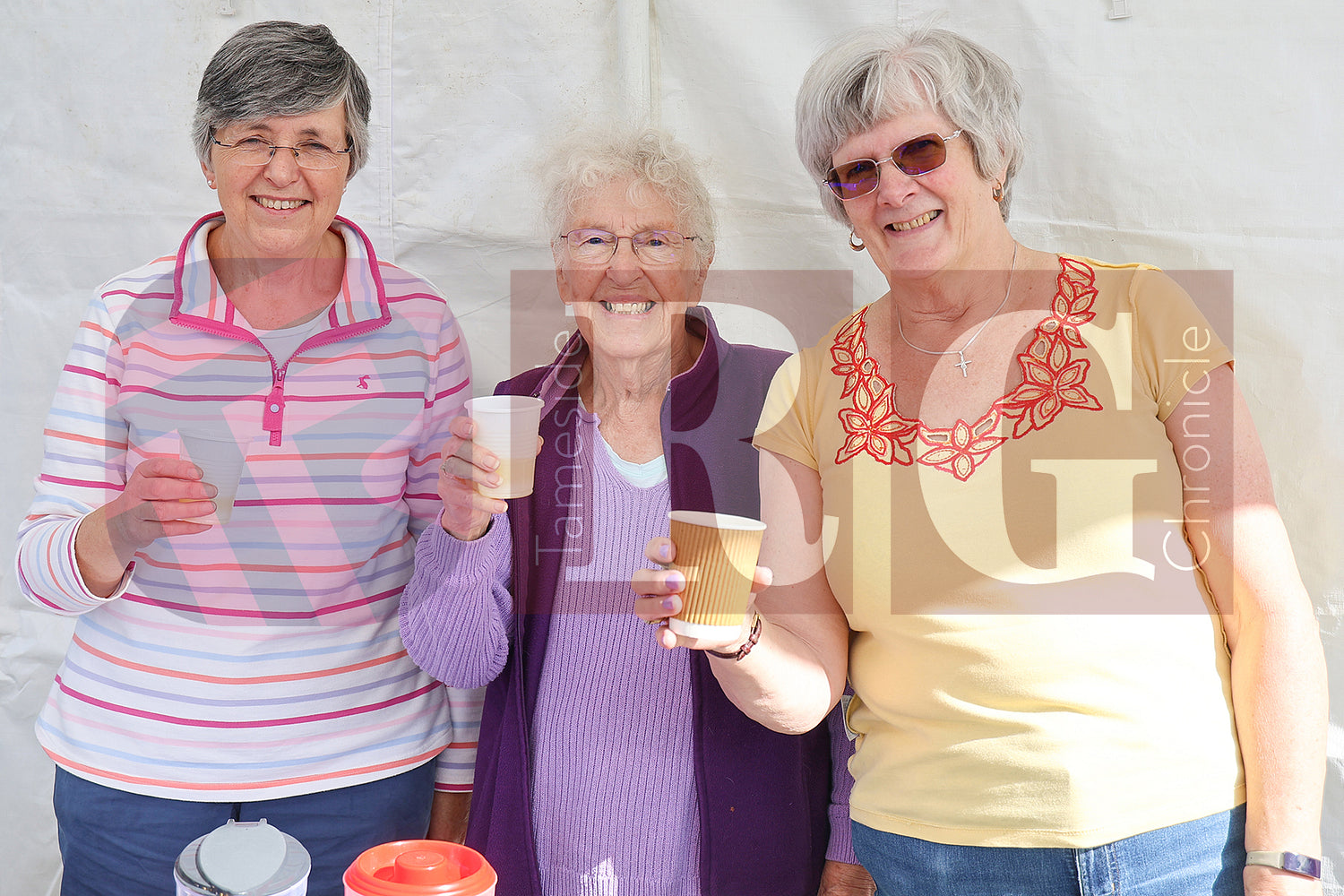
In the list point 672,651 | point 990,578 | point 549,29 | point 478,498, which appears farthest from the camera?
point 549,29

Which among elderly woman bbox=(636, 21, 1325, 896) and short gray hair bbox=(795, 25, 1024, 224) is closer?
elderly woman bbox=(636, 21, 1325, 896)

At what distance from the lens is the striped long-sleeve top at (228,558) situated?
5.96 feet

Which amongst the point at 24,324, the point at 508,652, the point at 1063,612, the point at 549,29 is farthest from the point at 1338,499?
the point at 24,324

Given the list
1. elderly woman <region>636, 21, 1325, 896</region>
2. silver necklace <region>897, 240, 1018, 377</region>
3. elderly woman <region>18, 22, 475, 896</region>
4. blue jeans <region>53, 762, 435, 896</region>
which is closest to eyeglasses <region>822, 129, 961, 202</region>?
elderly woman <region>636, 21, 1325, 896</region>

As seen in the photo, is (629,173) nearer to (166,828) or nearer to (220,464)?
(220,464)

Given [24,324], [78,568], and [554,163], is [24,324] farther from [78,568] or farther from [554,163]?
[554,163]

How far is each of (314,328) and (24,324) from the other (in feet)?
3.53

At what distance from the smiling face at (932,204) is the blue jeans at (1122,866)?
34.6 inches

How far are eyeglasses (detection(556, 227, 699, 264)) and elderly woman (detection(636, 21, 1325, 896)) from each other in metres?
0.31

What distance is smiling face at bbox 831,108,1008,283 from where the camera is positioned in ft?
5.23

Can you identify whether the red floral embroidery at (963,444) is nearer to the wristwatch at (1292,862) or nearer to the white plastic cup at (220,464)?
the wristwatch at (1292,862)

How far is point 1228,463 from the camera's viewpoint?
4.70 feet

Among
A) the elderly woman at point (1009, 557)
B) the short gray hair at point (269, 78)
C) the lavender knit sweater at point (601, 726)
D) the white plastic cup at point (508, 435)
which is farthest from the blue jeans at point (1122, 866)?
the short gray hair at point (269, 78)

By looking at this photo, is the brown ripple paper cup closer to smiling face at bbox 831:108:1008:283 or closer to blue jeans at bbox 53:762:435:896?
smiling face at bbox 831:108:1008:283
